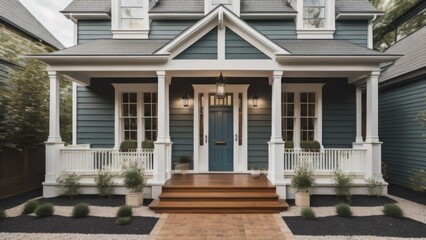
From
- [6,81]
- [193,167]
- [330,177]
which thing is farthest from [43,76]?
[330,177]

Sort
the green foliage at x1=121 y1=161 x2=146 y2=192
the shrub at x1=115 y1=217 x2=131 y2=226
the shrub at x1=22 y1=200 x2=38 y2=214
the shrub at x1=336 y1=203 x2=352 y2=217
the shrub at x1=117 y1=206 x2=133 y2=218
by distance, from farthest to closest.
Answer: the green foliage at x1=121 y1=161 x2=146 y2=192 < the shrub at x1=22 y1=200 x2=38 y2=214 < the shrub at x1=336 y1=203 x2=352 y2=217 < the shrub at x1=117 y1=206 x2=133 y2=218 < the shrub at x1=115 y1=217 x2=131 y2=226

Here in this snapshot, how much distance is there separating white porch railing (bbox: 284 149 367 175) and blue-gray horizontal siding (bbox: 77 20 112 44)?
6.80 m

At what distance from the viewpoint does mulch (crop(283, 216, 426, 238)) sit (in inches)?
165

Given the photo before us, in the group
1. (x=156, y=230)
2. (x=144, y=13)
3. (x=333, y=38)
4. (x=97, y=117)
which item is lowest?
(x=156, y=230)

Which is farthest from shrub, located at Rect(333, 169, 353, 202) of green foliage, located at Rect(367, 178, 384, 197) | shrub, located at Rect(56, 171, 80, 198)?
shrub, located at Rect(56, 171, 80, 198)

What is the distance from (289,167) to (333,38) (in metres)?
4.53

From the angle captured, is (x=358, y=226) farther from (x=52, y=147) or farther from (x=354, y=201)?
(x=52, y=147)

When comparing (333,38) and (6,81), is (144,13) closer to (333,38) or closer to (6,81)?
(6,81)

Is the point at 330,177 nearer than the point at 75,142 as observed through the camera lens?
Yes

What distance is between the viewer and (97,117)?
7910 millimetres

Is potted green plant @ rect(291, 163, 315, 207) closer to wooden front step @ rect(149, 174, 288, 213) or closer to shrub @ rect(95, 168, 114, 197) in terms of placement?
wooden front step @ rect(149, 174, 288, 213)

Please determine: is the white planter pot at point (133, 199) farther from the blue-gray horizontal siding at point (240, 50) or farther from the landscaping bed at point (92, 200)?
the blue-gray horizontal siding at point (240, 50)

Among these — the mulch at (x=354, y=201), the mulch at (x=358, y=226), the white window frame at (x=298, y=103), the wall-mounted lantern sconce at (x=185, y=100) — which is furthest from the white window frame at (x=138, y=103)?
the mulch at (x=358, y=226)

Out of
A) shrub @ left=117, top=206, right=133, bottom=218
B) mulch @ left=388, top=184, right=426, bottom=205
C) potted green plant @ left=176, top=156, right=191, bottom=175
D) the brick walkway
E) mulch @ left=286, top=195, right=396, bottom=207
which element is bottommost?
mulch @ left=388, top=184, right=426, bottom=205
